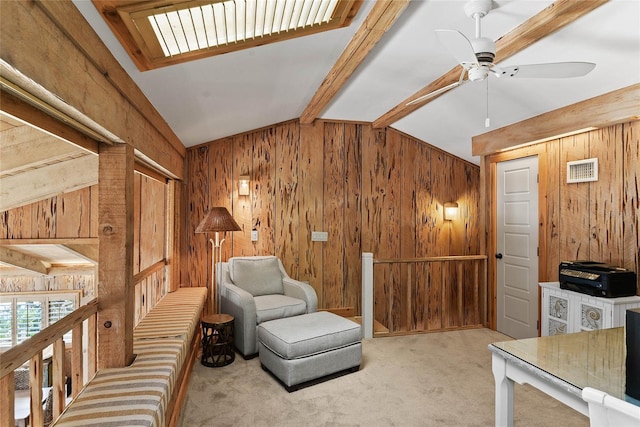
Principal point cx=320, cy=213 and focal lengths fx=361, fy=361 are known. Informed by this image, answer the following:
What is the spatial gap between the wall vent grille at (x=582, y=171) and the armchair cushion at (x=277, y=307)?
9.66 ft

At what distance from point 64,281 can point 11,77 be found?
3.95 meters

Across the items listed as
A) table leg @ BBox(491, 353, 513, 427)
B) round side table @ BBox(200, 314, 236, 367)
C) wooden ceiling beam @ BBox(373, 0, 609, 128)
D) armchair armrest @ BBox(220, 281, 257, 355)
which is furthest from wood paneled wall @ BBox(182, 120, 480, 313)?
table leg @ BBox(491, 353, 513, 427)

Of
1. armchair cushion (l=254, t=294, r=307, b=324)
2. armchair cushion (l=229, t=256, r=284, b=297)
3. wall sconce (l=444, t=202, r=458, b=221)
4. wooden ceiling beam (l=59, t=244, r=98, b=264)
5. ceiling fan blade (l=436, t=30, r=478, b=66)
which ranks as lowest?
armchair cushion (l=254, t=294, r=307, b=324)

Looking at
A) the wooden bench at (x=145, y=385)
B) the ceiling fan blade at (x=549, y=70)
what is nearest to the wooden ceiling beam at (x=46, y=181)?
the wooden bench at (x=145, y=385)

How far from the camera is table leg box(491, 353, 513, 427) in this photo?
5.55 feet

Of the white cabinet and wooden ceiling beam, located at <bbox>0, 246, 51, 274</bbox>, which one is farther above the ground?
wooden ceiling beam, located at <bbox>0, 246, 51, 274</bbox>

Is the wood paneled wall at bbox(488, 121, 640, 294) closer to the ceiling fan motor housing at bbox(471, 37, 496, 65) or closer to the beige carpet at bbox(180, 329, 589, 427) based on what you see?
the beige carpet at bbox(180, 329, 589, 427)

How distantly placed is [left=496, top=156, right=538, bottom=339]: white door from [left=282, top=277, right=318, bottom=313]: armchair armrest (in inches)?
91.7

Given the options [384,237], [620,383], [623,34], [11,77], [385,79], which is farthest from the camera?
[384,237]

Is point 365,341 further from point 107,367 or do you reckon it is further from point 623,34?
point 623,34

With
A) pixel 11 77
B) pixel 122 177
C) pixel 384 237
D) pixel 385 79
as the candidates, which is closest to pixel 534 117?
pixel 385 79

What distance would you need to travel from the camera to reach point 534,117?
3.69 meters

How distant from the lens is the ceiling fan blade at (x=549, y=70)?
203cm

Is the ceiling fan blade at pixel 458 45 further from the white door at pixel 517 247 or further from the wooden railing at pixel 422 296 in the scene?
the wooden railing at pixel 422 296
